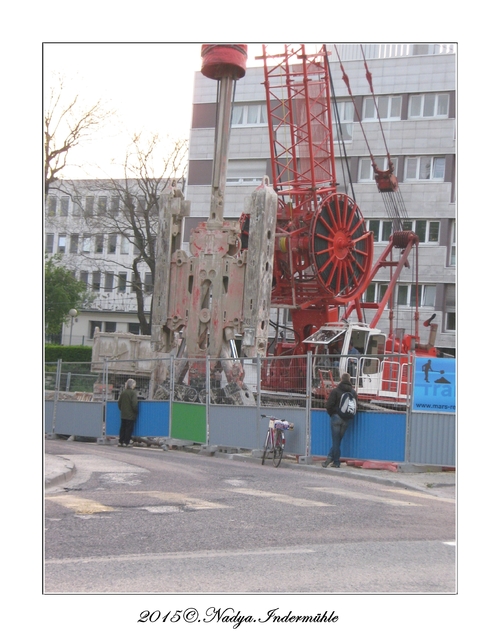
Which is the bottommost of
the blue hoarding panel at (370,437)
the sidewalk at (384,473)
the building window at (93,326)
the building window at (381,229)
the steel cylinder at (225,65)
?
the sidewalk at (384,473)

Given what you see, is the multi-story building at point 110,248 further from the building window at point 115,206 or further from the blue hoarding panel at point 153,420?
the blue hoarding panel at point 153,420

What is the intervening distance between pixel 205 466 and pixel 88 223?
1678 centimetres

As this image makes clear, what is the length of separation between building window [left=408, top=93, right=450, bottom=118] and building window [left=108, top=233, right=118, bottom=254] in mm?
12277

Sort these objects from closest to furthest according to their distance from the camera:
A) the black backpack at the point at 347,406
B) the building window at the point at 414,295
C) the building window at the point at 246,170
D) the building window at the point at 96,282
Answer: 1. the black backpack at the point at 347,406
2. the building window at the point at 414,295
3. the building window at the point at 96,282
4. the building window at the point at 246,170

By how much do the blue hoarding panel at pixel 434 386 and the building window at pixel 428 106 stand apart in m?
17.9

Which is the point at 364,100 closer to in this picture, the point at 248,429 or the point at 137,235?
the point at 137,235

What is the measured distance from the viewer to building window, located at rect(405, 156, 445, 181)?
114 ft

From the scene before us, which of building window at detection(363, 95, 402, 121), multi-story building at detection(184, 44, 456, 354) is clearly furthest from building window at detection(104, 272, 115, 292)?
building window at detection(363, 95, 402, 121)

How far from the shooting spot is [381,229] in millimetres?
37750

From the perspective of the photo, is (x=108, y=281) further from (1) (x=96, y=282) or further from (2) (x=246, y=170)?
(2) (x=246, y=170)

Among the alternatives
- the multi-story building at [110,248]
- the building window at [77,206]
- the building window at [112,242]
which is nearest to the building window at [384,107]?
the multi-story building at [110,248]

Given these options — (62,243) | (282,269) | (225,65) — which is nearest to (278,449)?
(225,65)

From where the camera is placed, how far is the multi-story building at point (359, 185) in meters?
30.9

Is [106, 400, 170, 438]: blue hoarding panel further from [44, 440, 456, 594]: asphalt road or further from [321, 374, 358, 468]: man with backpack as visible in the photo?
[44, 440, 456, 594]: asphalt road
